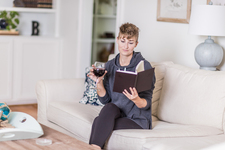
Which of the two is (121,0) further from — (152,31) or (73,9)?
(73,9)

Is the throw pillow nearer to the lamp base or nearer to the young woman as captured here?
the young woman

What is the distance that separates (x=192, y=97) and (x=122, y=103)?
0.53m

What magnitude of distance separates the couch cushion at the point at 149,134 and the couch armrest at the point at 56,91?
0.97 meters

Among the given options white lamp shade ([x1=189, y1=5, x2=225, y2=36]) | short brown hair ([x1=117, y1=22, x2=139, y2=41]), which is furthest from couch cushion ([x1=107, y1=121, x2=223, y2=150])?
white lamp shade ([x1=189, y1=5, x2=225, y2=36])

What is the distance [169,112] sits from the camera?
271cm

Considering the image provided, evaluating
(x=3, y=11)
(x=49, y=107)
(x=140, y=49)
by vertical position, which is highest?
(x=3, y=11)

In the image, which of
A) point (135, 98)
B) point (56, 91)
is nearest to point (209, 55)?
point (135, 98)

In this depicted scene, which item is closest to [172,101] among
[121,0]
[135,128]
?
[135,128]

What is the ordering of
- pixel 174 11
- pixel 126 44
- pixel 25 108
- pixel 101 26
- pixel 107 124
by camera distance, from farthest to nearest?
pixel 101 26 → pixel 25 108 → pixel 174 11 → pixel 126 44 → pixel 107 124

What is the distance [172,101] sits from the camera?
2.70 metres

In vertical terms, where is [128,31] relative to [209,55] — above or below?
above

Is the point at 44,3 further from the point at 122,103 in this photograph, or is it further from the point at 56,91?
the point at 122,103

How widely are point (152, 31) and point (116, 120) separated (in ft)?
5.43

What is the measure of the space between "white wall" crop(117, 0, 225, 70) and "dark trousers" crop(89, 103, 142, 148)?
3.60 ft
